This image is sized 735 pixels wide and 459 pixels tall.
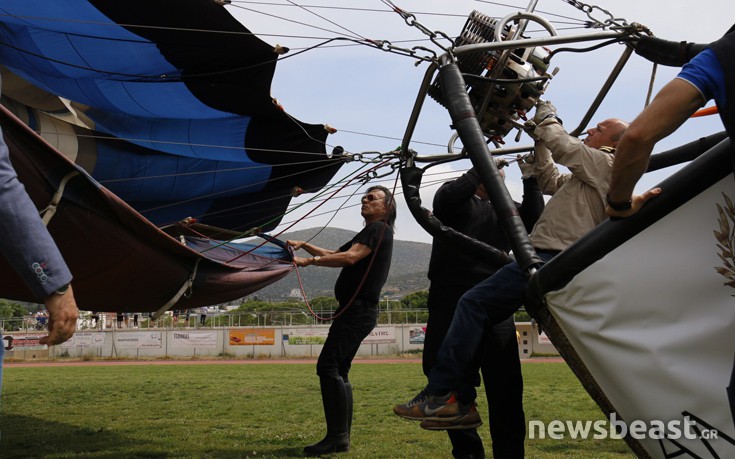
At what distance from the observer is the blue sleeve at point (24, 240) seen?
1956 mm

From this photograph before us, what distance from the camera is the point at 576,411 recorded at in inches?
293

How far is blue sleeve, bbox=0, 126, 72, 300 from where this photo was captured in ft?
6.42

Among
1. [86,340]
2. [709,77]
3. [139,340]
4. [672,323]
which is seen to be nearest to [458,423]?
[672,323]

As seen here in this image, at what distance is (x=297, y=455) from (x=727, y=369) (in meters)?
3.57

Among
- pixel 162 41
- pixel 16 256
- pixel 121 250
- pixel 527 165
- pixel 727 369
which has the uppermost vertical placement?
pixel 162 41

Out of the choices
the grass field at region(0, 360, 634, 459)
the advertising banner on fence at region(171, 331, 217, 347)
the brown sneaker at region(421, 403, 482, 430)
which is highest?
the brown sneaker at region(421, 403, 482, 430)

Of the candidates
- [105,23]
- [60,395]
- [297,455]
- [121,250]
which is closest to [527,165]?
[297,455]

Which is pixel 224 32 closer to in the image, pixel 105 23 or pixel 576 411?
pixel 105 23

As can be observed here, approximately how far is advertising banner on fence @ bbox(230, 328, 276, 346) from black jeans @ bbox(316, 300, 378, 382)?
77.9 ft

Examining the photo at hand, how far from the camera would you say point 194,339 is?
28.4m

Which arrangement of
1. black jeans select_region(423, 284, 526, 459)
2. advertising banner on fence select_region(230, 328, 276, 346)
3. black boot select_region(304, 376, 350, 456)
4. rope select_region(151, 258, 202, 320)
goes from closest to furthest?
black jeans select_region(423, 284, 526, 459) → black boot select_region(304, 376, 350, 456) → rope select_region(151, 258, 202, 320) → advertising banner on fence select_region(230, 328, 276, 346)

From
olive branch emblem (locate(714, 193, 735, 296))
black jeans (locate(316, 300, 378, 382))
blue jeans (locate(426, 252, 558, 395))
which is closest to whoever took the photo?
olive branch emblem (locate(714, 193, 735, 296))

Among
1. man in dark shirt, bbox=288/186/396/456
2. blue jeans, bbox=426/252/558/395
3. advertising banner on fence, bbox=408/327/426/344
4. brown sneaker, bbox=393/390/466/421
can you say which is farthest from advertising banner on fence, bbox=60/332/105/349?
blue jeans, bbox=426/252/558/395

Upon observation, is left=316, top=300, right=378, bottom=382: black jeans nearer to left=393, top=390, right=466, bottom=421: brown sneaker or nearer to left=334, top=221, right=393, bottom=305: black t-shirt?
left=334, top=221, right=393, bottom=305: black t-shirt
